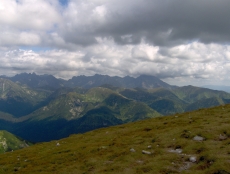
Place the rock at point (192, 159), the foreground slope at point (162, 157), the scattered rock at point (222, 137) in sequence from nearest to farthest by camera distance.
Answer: the foreground slope at point (162, 157) < the rock at point (192, 159) < the scattered rock at point (222, 137)

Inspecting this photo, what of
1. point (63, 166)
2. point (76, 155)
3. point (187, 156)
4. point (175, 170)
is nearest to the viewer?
point (175, 170)

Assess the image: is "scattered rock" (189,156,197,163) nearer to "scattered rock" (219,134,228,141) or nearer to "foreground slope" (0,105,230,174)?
"foreground slope" (0,105,230,174)

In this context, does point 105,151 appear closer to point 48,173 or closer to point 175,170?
point 48,173

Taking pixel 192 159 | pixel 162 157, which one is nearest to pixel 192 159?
pixel 192 159

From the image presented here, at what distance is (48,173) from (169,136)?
2280cm

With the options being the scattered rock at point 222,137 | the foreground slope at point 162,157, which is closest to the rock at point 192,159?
the foreground slope at point 162,157

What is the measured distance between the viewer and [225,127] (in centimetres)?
3862

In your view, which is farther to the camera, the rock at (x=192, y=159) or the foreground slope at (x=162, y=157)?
the rock at (x=192, y=159)

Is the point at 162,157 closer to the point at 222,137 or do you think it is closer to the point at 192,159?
the point at 192,159

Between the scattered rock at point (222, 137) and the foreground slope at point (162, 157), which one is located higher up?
the scattered rock at point (222, 137)

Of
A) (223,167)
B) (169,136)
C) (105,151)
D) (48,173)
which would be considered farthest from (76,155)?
(223,167)

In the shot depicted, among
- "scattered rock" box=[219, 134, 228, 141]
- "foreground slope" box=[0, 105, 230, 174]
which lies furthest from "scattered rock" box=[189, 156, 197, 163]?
"scattered rock" box=[219, 134, 228, 141]

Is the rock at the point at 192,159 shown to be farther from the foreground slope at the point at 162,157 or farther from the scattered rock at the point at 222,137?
the scattered rock at the point at 222,137

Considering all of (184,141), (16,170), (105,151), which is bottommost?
(16,170)
